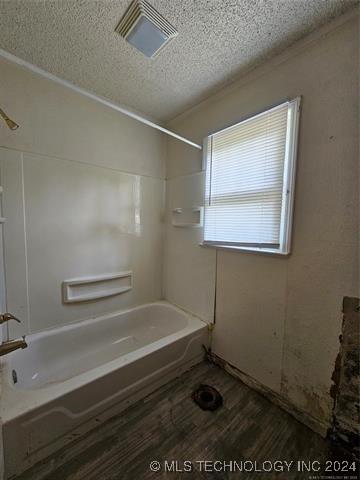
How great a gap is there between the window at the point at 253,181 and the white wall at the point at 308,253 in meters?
0.07

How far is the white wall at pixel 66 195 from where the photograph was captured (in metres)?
1.41

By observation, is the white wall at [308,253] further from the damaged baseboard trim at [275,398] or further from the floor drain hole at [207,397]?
the floor drain hole at [207,397]

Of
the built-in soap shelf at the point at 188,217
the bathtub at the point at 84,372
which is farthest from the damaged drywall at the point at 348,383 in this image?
the built-in soap shelf at the point at 188,217

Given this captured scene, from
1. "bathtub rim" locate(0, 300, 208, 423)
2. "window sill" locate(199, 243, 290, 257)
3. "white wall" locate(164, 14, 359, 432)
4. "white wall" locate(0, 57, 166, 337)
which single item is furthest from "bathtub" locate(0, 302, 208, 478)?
"window sill" locate(199, 243, 290, 257)

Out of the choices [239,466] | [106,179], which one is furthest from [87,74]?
[239,466]

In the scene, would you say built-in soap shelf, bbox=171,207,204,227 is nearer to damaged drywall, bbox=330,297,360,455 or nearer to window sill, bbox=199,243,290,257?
window sill, bbox=199,243,290,257

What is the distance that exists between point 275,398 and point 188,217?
1587 mm

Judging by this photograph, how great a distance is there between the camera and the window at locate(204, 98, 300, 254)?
4.11ft

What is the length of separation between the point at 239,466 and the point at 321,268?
1139 millimetres

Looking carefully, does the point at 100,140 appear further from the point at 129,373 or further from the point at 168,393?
the point at 168,393

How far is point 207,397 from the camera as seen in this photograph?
1.38 metres

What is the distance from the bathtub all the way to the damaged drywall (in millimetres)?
943

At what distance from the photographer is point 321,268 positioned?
1126mm

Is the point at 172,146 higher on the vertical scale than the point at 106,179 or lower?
higher
